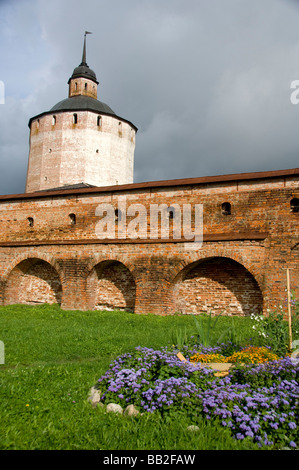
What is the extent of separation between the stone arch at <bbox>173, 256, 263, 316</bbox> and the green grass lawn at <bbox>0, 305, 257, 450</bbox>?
2.69 m

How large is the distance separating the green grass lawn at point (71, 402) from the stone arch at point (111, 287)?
4.16 meters

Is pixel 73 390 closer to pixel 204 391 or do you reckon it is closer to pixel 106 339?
pixel 204 391

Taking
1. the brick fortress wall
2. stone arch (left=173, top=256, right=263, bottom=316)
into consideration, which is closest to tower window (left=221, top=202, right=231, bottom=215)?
the brick fortress wall

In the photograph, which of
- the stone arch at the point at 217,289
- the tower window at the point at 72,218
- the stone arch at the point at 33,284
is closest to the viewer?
the stone arch at the point at 217,289

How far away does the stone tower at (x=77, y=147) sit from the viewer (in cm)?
2298

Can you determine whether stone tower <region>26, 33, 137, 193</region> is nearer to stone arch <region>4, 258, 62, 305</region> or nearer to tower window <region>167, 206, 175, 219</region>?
stone arch <region>4, 258, 62, 305</region>

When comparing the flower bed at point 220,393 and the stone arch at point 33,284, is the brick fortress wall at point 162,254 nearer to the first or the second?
the stone arch at point 33,284

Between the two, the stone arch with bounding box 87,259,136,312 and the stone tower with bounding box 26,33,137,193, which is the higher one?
the stone tower with bounding box 26,33,137,193

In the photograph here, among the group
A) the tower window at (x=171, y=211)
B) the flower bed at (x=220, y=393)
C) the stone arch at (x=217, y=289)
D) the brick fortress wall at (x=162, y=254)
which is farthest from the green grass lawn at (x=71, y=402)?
the tower window at (x=171, y=211)

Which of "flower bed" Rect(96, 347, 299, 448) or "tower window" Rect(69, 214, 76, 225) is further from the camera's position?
"tower window" Rect(69, 214, 76, 225)

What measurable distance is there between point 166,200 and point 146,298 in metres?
3.26

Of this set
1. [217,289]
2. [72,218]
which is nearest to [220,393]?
[217,289]

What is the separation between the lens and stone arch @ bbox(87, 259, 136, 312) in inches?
523

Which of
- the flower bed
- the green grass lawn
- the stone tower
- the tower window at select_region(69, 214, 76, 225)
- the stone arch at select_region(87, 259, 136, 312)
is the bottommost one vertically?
the green grass lawn
